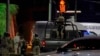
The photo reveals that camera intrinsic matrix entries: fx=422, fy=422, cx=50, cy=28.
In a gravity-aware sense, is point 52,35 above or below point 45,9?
below

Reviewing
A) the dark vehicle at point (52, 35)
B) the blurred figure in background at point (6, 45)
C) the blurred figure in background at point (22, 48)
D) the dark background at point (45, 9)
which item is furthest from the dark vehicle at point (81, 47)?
the dark background at point (45, 9)

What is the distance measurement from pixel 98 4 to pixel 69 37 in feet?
176

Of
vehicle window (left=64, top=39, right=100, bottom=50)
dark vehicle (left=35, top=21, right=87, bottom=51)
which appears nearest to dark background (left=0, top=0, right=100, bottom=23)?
dark vehicle (left=35, top=21, right=87, bottom=51)

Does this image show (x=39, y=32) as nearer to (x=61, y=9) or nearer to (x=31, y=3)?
(x=61, y=9)

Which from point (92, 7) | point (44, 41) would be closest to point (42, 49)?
point (44, 41)

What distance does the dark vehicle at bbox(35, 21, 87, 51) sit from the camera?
20.7 metres

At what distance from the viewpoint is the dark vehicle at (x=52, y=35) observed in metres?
20.7

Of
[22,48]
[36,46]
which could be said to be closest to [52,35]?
[36,46]

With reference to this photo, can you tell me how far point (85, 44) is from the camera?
464 inches

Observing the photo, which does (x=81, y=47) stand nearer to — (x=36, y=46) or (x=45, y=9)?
(x=36, y=46)

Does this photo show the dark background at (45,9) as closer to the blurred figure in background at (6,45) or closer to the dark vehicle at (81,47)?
the blurred figure in background at (6,45)

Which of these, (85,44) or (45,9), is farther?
(45,9)

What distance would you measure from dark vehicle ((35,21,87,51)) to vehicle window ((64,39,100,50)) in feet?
27.5

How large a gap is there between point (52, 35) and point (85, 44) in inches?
380
